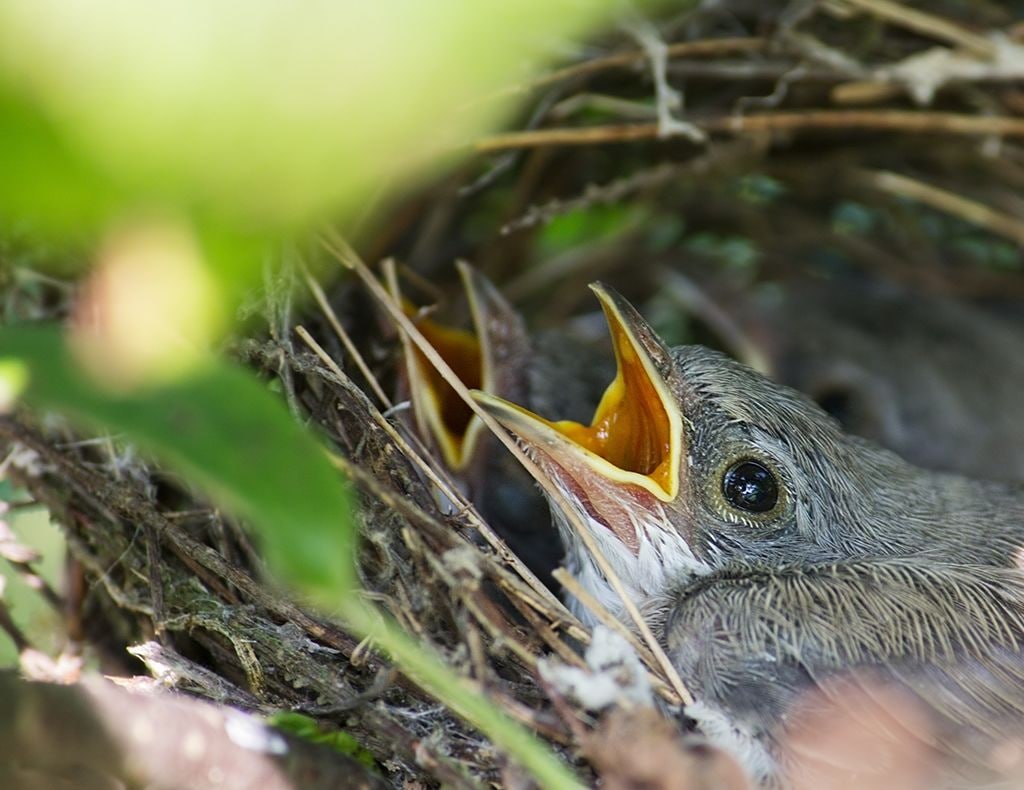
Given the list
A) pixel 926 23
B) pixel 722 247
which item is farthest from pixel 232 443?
pixel 722 247

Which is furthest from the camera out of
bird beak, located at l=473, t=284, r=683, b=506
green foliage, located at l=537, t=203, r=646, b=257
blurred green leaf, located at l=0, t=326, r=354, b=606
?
green foliage, located at l=537, t=203, r=646, b=257

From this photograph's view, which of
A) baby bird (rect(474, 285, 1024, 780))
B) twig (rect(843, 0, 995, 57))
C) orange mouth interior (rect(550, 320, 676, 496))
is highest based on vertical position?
twig (rect(843, 0, 995, 57))

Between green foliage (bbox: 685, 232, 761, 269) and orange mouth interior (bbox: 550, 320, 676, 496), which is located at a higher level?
orange mouth interior (bbox: 550, 320, 676, 496)

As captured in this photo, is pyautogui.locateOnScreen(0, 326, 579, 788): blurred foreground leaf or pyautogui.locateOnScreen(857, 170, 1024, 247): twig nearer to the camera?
pyautogui.locateOnScreen(0, 326, 579, 788): blurred foreground leaf

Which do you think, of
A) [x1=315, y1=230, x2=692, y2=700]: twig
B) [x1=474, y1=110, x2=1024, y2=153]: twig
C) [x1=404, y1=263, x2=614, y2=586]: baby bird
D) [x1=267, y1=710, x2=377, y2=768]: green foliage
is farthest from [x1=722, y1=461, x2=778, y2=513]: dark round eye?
[x1=474, y1=110, x2=1024, y2=153]: twig

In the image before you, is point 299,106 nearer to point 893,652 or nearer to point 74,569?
point 893,652

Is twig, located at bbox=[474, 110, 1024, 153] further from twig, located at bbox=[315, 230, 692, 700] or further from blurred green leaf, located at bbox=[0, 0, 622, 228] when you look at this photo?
blurred green leaf, located at bbox=[0, 0, 622, 228]

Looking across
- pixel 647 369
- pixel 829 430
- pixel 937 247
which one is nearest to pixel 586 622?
pixel 647 369
